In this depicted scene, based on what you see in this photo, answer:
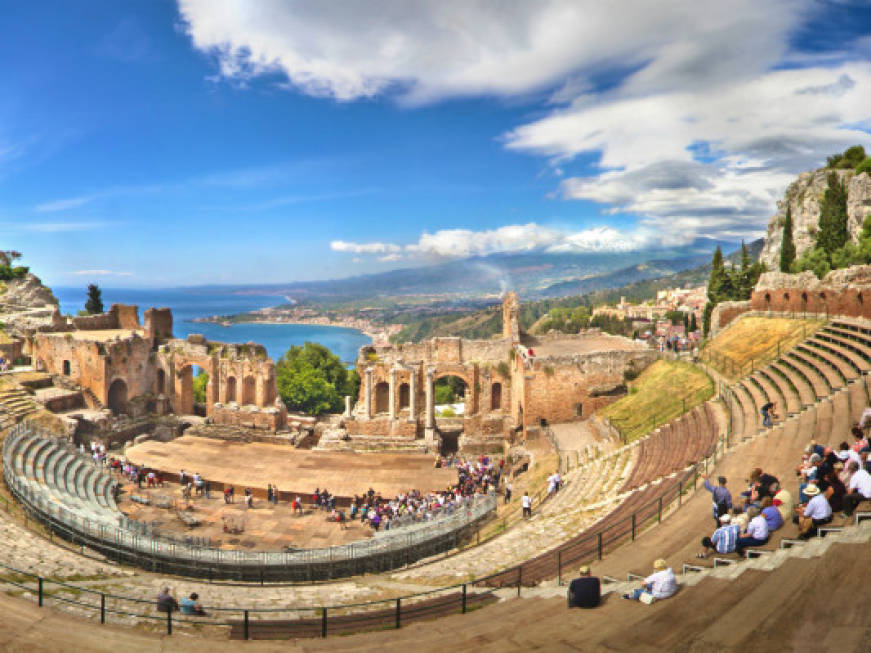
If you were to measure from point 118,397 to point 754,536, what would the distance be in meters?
37.2

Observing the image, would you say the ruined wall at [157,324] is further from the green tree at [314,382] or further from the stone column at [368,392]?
the stone column at [368,392]

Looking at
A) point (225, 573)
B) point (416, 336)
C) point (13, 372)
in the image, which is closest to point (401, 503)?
point (225, 573)

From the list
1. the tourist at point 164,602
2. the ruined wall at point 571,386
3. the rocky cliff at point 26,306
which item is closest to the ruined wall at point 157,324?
the rocky cliff at point 26,306

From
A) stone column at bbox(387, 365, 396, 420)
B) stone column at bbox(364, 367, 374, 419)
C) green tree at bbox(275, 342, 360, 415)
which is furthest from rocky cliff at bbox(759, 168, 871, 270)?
green tree at bbox(275, 342, 360, 415)

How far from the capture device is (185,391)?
3634cm

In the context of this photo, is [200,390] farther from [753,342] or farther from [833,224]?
[833,224]

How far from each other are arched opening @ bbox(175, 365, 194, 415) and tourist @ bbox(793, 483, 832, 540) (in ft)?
118

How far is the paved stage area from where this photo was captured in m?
24.5

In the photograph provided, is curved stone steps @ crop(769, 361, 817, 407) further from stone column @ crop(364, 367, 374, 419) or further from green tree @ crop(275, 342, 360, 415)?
green tree @ crop(275, 342, 360, 415)

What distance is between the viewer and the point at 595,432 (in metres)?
25.9

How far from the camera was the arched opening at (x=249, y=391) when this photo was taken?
34219 millimetres

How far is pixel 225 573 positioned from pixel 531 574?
10.4 m

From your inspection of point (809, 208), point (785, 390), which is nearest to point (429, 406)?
point (785, 390)

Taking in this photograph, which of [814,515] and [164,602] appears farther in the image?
[164,602]
